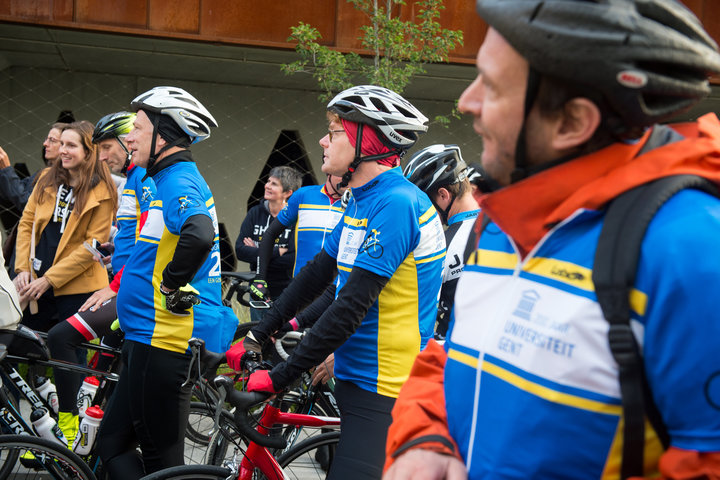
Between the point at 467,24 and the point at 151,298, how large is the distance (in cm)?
789

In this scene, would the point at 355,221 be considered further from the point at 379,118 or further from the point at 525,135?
the point at 525,135

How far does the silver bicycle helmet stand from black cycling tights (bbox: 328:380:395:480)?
3.50ft

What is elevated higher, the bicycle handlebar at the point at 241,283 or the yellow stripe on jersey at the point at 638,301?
the yellow stripe on jersey at the point at 638,301

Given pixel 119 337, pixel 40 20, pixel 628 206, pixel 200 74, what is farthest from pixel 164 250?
pixel 200 74

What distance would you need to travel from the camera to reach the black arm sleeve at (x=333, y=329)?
2568 mm

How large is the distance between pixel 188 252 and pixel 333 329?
3.90 ft

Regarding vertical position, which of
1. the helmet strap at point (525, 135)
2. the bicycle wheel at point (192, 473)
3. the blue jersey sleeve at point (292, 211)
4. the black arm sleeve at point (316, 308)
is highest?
the helmet strap at point (525, 135)

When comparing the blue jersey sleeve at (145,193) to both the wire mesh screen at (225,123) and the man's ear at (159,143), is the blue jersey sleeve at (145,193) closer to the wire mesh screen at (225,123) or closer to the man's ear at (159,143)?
the man's ear at (159,143)

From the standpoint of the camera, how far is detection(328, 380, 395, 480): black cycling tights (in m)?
2.65

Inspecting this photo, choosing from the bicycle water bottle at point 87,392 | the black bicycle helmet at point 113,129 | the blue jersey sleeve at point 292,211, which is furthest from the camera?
the blue jersey sleeve at point 292,211

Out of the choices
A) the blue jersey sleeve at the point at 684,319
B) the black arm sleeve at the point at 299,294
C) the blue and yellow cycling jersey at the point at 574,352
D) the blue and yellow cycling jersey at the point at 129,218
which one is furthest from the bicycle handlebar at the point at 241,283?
the blue jersey sleeve at the point at 684,319

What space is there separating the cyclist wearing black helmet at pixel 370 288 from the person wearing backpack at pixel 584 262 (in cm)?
125

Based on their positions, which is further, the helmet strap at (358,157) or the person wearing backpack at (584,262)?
the helmet strap at (358,157)

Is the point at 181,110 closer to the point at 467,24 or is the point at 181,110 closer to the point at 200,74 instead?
the point at 467,24
